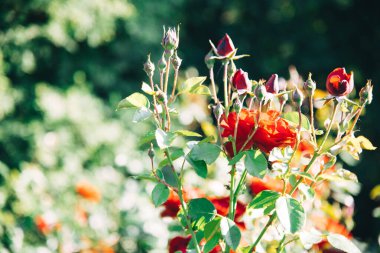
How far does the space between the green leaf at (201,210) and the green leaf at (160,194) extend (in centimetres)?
4

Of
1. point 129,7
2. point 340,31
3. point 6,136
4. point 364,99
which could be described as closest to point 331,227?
point 364,99

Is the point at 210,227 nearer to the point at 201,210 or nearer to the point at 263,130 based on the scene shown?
the point at 201,210

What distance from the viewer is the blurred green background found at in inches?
90.0

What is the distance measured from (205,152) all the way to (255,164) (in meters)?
0.08

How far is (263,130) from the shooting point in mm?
718

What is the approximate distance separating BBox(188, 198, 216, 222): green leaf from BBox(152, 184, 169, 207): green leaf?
0.14 feet

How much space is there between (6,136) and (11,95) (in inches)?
11.1

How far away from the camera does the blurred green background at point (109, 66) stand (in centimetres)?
229

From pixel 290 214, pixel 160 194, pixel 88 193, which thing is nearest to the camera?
pixel 290 214

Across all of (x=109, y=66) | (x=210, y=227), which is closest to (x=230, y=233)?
(x=210, y=227)

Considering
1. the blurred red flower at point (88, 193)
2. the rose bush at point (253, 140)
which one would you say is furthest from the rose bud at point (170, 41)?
the blurred red flower at point (88, 193)

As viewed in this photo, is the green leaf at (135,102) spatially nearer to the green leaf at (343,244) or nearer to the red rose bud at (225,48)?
the red rose bud at (225,48)

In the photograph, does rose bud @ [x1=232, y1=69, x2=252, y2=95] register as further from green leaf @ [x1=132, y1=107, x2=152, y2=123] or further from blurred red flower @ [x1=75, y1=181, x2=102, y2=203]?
blurred red flower @ [x1=75, y1=181, x2=102, y2=203]

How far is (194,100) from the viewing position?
2.27 meters
